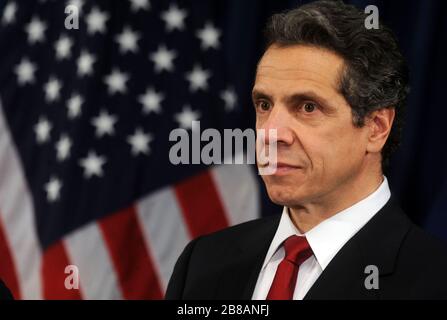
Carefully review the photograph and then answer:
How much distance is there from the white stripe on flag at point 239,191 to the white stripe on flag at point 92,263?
17.7 inches

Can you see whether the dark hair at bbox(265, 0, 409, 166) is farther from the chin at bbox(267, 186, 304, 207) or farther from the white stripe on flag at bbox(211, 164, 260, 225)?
the white stripe on flag at bbox(211, 164, 260, 225)

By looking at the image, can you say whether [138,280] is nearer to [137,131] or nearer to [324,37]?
[137,131]

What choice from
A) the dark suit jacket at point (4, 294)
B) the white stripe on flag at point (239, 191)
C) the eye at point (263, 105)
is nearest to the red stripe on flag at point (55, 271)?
the white stripe on flag at point (239, 191)

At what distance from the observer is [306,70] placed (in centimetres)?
131

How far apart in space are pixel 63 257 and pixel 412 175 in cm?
121

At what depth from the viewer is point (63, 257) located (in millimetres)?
2580

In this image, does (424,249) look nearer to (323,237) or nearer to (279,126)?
(323,237)

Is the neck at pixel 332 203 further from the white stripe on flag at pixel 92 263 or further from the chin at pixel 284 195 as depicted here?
the white stripe on flag at pixel 92 263

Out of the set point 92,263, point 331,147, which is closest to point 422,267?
point 331,147

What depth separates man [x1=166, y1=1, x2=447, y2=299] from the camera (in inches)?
50.9

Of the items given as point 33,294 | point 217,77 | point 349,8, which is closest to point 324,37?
point 349,8

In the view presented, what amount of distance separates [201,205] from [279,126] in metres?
1.21

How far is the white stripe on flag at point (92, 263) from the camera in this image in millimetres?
2492

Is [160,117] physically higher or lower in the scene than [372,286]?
higher
